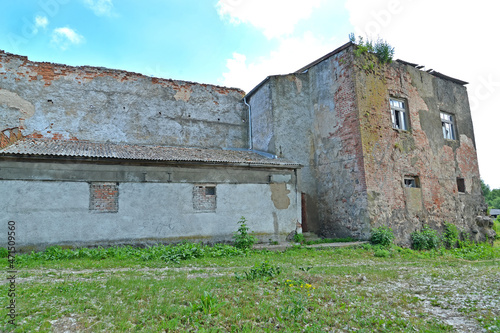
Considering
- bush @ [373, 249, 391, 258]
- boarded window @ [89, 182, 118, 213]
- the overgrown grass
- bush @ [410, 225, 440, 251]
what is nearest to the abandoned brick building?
boarded window @ [89, 182, 118, 213]

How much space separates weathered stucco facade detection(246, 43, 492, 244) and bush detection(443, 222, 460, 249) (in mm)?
405

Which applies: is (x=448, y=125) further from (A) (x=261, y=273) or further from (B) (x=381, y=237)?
(A) (x=261, y=273)

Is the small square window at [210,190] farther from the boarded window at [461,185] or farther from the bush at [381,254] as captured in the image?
the boarded window at [461,185]

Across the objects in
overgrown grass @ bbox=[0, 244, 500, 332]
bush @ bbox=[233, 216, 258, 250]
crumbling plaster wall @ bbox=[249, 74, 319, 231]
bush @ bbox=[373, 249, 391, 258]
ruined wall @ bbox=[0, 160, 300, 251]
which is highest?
crumbling plaster wall @ bbox=[249, 74, 319, 231]

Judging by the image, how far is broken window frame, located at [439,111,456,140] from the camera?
15117 millimetres

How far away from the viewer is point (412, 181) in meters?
13.2

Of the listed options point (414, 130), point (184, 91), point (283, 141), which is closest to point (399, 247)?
point (414, 130)

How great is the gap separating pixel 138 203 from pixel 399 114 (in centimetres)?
1131

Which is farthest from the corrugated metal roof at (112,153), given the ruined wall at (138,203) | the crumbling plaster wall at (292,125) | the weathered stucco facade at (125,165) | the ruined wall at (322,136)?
the ruined wall at (322,136)

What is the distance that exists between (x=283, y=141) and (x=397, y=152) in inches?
187

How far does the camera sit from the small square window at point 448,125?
15131 mm

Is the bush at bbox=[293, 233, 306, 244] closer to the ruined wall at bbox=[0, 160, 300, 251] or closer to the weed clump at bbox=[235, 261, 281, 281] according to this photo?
the ruined wall at bbox=[0, 160, 300, 251]

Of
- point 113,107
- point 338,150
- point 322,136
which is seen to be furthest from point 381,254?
point 113,107

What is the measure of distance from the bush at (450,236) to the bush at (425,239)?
832mm
